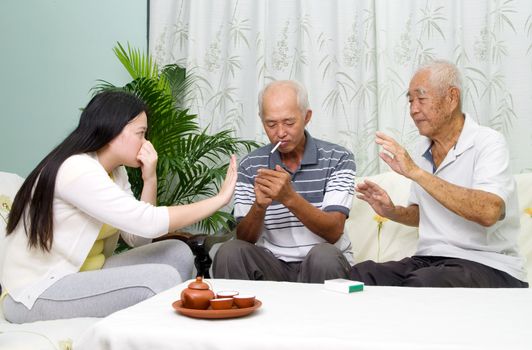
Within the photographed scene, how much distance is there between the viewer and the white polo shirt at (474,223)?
6.47 ft

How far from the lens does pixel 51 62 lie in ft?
10.8

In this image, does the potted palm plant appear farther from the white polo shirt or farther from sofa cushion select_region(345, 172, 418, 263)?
the white polo shirt

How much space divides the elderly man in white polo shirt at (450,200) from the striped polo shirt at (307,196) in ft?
0.33

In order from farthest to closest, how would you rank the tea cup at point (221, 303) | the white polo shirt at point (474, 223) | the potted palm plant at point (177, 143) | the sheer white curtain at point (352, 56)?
the potted palm plant at point (177, 143), the sheer white curtain at point (352, 56), the white polo shirt at point (474, 223), the tea cup at point (221, 303)

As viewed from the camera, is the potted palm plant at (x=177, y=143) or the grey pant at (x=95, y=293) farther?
the potted palm plant at (x=177, y=143)

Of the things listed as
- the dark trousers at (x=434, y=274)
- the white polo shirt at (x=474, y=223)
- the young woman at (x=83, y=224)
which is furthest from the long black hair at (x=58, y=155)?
the white polo shirt at (x=474, y=223)

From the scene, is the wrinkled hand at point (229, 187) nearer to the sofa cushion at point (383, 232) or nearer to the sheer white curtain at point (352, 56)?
the sofa cushion at point (383, 232)

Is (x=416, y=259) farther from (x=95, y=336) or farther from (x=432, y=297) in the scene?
(x=95, y=336)

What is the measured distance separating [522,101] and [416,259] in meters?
0.93

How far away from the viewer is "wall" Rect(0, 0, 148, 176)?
10.6 ft

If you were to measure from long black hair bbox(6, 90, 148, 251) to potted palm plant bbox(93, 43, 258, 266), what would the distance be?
72cm

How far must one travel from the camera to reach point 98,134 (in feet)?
6.10

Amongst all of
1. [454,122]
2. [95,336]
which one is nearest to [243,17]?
[454,122]

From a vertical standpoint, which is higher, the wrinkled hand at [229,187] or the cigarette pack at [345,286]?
the wrinkled hand at [229,187]
